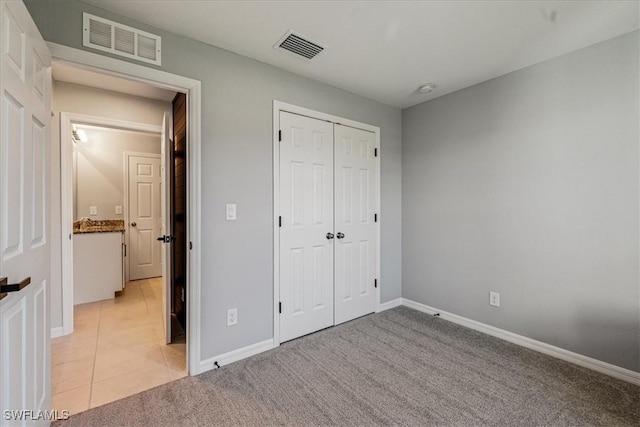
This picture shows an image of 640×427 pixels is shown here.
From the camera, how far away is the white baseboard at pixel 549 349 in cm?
196

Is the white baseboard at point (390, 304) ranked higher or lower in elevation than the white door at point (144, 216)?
lower

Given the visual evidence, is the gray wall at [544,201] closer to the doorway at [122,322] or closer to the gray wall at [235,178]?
the gray wall at [235,178]

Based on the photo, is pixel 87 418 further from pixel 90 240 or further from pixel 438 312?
pixel 438 312

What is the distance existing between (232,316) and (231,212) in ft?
2.70

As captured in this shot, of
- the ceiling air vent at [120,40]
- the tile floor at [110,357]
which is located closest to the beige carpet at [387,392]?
the tile floor at [110,357]

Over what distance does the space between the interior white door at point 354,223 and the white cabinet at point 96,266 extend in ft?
9.86

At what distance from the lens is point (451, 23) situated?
184 centimetres

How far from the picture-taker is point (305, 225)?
2619 mm

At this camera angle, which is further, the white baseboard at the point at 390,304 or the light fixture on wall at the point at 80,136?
the light fixture on wall at the point at 80,136

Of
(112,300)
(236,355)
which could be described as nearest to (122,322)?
(112,300)

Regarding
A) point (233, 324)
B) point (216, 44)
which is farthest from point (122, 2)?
point (233, 324)

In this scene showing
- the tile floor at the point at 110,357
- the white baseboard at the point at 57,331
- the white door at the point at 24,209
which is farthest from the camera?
the white baseboard at the point at 57,331

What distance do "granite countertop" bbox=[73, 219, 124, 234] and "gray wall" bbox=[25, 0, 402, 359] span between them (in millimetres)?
2525

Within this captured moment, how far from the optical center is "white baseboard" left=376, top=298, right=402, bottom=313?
3.24 meters
